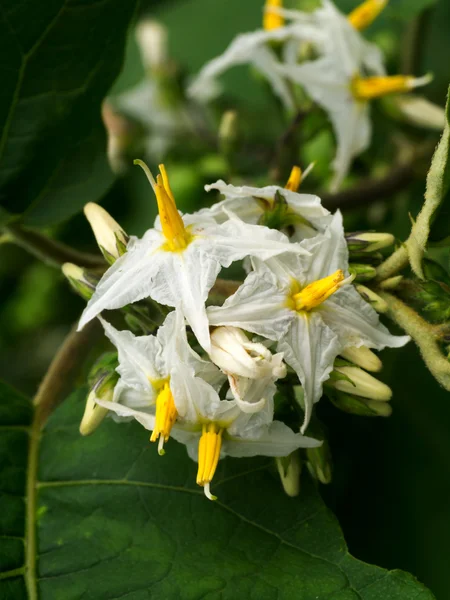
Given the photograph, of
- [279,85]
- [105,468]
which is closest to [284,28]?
[279,85]

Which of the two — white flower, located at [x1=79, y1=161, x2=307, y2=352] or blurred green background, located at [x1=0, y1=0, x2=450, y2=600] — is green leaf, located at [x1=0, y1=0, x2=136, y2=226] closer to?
white flower, located at [x1=79, y1=161, x2=307, y2=352]

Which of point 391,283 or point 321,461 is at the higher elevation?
point 391,283

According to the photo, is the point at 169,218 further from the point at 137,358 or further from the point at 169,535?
the point at 169,535

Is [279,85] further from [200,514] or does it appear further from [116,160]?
[200,514]

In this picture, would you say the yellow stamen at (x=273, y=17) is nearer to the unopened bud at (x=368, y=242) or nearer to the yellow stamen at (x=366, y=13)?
the yellow stamen at (x=366, y=13)

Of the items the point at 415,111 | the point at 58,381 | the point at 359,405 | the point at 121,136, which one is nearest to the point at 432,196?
the point at 359,405

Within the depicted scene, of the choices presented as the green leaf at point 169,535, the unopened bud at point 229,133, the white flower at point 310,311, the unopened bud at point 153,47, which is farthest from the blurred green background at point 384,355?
the white flower at point 310,311
